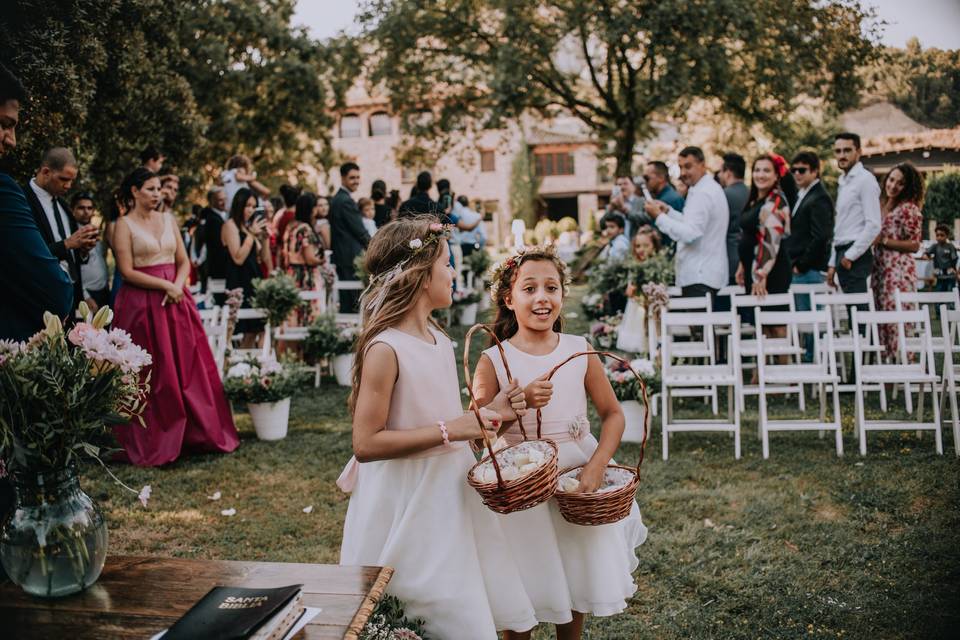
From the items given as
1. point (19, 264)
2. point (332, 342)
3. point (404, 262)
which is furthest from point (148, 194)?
point (404, 262)

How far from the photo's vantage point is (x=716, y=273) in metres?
7.39

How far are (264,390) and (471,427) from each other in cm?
436

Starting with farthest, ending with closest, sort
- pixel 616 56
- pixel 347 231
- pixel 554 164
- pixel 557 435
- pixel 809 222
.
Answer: pixel 554 164 → pixel 616 56 → pixel 347 231 → pixel 809 222 → pixel 557 435

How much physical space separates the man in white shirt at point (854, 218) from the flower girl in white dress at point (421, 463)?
610cm

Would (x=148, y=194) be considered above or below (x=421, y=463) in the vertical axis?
above

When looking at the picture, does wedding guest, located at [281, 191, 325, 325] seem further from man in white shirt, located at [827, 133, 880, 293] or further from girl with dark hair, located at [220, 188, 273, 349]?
man in white shirt, located at [827, 133, 880, 293]

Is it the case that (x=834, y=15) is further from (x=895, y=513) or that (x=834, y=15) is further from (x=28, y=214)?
(x=28, y=214)

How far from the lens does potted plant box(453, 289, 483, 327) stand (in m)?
11.9

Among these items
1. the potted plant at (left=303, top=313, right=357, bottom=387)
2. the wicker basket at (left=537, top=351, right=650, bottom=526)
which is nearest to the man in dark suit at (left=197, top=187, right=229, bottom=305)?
the potted plant at (left=303, top=313, right=357, bottom=387)

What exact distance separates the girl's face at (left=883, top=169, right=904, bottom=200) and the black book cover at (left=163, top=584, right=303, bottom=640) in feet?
24.7

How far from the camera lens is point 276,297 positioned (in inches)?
311

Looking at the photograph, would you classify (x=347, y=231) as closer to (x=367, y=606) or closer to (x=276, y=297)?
(x=276, y=297)

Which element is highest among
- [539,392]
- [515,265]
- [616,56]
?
[616,56]

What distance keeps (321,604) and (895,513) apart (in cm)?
400
